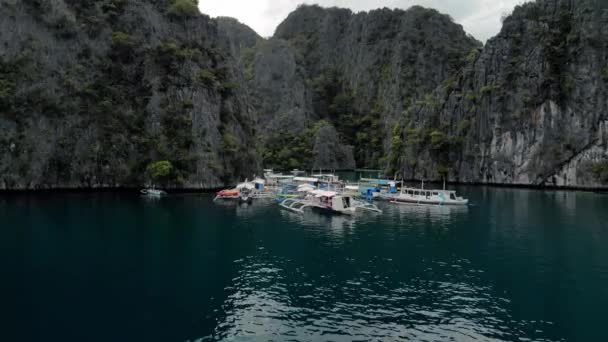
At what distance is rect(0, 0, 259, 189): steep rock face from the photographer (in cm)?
8250

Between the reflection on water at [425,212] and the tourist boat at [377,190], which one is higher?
the tourist boat at [377,190]

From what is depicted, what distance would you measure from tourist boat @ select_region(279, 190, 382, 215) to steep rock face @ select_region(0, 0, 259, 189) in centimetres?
2735

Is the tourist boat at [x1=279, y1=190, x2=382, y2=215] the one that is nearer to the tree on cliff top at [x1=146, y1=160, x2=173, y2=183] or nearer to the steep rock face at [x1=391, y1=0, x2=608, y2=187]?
the tree on cliff top at [x1=146, y1=160, x2=173, y2=183]

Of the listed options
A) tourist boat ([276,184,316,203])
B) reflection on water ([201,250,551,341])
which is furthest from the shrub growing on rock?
reflection on water ([201,250,551,341])

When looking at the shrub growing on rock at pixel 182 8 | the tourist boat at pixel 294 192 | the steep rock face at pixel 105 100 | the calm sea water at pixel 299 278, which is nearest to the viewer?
the calm sea water at pixel 299 278

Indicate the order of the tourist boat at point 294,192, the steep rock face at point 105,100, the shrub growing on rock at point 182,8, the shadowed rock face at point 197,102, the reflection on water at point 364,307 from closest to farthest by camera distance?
the reflection on water at point 364,307
the steep rock face at point 105,100
the tourist boat at point 294,192
the shadowed rock face at point 197,102
the shrub growing on rock at point 182,8

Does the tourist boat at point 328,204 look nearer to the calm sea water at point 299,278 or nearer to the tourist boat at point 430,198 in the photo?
the calm sea water at point 299,278

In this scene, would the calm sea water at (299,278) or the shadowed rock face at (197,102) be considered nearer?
the calm sea water at (299,278)

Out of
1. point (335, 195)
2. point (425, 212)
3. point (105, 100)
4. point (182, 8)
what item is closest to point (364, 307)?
point (335, 195)

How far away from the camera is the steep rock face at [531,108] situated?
337 ft

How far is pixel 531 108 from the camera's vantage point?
11081cm

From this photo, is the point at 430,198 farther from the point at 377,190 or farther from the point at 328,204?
the point at 328,204

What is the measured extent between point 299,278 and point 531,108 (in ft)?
334

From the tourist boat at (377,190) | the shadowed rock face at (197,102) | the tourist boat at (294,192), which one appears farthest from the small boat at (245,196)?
the tourist boat at (377,190)
